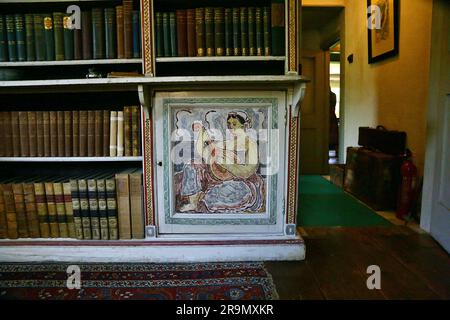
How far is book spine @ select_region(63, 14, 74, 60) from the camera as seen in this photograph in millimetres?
1903

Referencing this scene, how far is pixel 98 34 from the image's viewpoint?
1905 millimetres

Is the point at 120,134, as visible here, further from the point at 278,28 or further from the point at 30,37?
the point at 278,28

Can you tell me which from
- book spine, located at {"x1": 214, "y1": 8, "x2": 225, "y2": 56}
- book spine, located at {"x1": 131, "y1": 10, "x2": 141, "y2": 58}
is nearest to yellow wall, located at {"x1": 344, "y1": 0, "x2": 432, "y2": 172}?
book spine, located at {"x1": 214, "y1": 8, "x2": 225, "y2": 56}

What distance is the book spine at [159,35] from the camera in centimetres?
189

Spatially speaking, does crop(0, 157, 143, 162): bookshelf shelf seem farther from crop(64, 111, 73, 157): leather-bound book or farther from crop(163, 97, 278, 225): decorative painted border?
crop(163, 97, 278, 225): decorative painted border

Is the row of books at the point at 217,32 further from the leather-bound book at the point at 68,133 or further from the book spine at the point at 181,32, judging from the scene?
the leather-bound book at the point at 68,133

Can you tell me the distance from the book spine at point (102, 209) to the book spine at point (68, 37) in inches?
29.3

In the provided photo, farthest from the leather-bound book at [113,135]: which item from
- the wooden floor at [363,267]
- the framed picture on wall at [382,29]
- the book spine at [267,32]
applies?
the framed picture on wall at [382,29]

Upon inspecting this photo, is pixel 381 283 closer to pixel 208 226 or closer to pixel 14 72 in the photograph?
pixel 208 226

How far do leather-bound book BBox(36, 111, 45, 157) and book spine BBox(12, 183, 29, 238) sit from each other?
0.71ft

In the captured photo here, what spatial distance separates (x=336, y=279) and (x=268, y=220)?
480 mm

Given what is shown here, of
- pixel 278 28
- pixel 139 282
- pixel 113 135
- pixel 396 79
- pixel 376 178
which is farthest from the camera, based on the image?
pixel 396 79

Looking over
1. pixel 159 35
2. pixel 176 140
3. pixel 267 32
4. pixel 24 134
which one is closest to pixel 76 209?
pixel 24 134

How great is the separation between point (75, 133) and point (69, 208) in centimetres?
44
